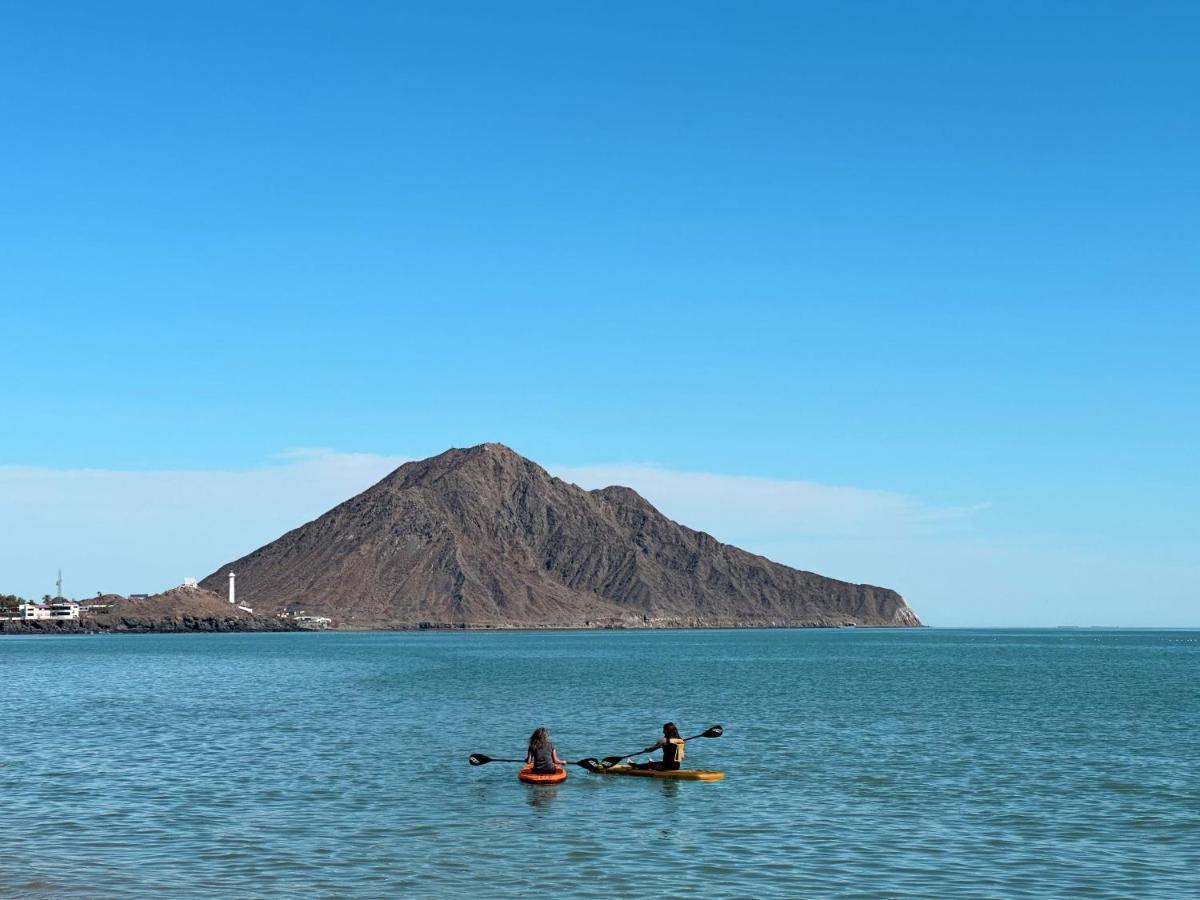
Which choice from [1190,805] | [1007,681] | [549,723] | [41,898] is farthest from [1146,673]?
[41,898]

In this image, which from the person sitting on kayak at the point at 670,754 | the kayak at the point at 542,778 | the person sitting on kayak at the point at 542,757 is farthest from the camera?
the person sitting on kayak at the point at 670,754

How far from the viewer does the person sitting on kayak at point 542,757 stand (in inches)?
1634

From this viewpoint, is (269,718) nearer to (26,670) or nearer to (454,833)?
(454,833)

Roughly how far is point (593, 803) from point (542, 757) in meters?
3.80

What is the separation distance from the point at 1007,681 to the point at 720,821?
291 ft

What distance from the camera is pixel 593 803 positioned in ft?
126

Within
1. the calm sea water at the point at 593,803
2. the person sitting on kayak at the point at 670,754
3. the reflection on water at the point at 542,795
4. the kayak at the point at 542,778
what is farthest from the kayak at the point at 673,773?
the reflection on water at the point at 542,795

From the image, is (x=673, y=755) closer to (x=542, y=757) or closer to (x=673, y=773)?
(x=673, y=773)

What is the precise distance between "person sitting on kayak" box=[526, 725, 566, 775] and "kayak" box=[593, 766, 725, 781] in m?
2.43

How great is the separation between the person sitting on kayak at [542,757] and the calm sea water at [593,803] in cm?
71

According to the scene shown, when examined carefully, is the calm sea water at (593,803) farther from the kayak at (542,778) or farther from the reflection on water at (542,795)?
the kayak at (542,778)

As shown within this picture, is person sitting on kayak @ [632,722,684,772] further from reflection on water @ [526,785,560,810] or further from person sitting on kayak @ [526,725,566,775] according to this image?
reflection on water @ [526,785,560,810]

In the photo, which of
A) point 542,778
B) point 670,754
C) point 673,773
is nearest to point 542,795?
point 542,778

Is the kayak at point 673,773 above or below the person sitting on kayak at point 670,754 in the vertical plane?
below
